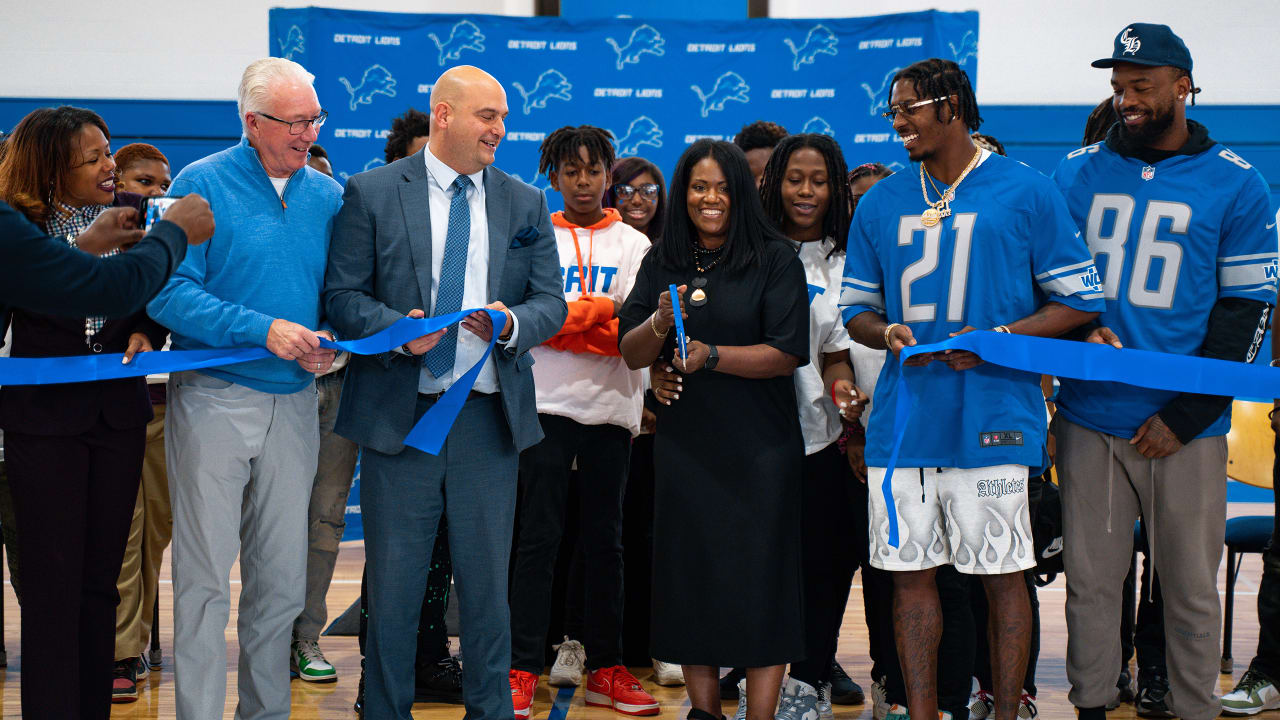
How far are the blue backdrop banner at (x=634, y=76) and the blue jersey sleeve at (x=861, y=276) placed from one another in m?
4.40

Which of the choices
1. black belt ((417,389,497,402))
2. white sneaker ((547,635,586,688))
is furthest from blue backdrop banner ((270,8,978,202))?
black belt ((417,389,497,402))

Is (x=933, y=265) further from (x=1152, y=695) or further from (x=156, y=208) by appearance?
(x=156, y=208)

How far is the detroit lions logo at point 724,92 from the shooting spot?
7805 millimetres

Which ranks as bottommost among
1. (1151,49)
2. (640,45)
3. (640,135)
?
(1151,49)

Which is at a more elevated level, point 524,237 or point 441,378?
point 524,237

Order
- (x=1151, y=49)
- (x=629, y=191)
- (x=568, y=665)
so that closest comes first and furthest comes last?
(x=1151, y=49) < (x=568, y=665) < (x=629, y=191)

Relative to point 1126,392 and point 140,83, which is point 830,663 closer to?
point 1126,392

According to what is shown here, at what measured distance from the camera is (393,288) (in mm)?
3307

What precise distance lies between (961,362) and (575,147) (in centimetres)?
181

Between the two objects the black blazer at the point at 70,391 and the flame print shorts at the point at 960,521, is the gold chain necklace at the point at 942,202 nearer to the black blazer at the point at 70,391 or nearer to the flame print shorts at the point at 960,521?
the flame print shorts at the point at 960,521

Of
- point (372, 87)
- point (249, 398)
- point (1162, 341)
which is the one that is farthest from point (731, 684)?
point (372, 87)

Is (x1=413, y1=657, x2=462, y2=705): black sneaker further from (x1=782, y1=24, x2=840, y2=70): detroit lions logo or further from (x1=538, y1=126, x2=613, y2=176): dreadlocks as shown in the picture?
(x1=782, y1=24, x2=840, y2=70): detroit lions logo

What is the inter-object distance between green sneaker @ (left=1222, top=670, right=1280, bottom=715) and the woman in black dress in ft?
5.80

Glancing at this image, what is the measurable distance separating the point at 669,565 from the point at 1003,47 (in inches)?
271
